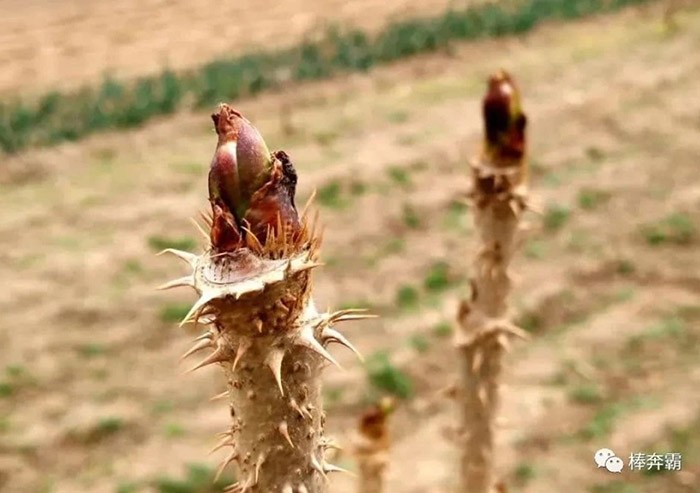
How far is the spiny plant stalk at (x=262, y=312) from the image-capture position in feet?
3.27

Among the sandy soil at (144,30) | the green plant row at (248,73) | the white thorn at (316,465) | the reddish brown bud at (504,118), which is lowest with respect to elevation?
the white thorn at (316,465)

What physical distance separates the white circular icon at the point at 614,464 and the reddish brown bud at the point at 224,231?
17.4 ft

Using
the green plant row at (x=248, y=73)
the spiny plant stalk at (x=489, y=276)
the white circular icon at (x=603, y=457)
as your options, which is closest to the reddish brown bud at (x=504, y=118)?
the spiny plant stalk at (x=489, y=276)

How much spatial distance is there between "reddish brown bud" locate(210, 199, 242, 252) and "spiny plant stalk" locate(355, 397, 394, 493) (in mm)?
1263

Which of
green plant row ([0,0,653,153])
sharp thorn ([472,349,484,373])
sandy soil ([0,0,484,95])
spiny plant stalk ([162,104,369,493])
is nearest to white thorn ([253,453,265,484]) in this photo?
spiny plant stalk ([162,104,369,493])

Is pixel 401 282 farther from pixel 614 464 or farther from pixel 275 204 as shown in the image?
pixel 275 204

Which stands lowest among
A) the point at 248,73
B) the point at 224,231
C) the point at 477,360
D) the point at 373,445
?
the point at 373,445

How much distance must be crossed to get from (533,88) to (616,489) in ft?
27.6

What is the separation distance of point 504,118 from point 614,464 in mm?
4876

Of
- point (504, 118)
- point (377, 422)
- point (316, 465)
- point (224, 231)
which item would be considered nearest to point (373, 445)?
point (377, 422)

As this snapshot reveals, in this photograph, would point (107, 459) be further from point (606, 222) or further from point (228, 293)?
point (228, 293)

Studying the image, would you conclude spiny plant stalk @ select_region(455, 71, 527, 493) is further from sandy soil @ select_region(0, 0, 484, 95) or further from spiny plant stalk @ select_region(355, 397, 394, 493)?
sandy soil @ select_region(0, 0, 484, 95)

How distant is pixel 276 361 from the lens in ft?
3.56

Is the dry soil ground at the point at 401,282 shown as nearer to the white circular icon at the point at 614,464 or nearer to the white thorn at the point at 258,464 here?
the white circular icon at the point at 614,464
